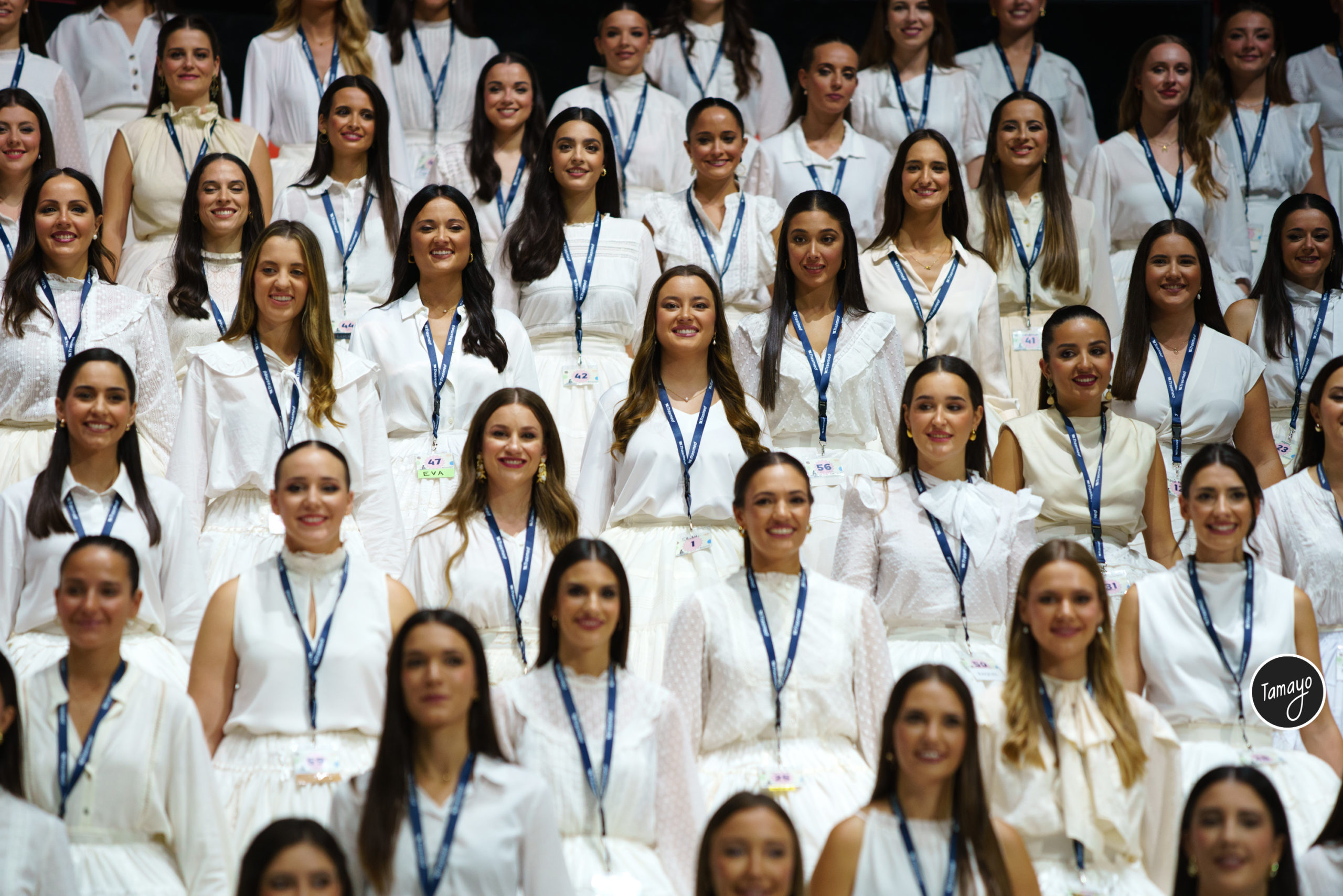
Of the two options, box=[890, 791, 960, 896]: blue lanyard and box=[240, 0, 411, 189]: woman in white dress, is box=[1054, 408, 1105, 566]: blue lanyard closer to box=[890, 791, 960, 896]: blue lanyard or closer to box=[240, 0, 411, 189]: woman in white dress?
box=[890, 791, 960, 896]: blue lanyard

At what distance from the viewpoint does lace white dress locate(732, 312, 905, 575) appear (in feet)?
18.4

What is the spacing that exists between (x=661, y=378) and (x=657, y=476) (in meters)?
0.40

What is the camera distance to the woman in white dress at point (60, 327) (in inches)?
214

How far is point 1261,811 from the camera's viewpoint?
11.8ft

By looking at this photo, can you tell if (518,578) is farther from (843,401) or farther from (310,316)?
(843,401)

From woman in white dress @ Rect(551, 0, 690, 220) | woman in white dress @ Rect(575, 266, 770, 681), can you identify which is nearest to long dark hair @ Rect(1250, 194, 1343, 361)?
woman in white dress @ Rect(575, 266, 770, 681)

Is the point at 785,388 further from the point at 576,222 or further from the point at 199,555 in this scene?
the point at 199,555

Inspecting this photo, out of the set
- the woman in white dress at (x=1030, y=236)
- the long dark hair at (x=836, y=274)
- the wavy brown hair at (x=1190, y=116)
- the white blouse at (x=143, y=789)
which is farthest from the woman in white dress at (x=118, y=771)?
the wavy brown hair at (x=1190, y=116)

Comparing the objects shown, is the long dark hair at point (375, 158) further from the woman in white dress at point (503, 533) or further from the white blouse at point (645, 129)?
the woman in white dress at point (503, 533)

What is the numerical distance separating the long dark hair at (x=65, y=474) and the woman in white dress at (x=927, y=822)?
7.11 feet

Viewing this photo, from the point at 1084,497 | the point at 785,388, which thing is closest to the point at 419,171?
the point at 785,388

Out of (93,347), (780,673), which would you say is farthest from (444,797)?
(93,347)

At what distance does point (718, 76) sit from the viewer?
8.11 m

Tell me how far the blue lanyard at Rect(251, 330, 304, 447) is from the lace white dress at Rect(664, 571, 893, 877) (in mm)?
1544
